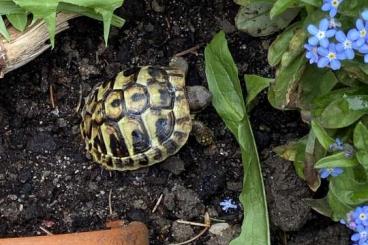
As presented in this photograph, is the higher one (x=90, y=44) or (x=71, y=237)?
(x=90, y=44)

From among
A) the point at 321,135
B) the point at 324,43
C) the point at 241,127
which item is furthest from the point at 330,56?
the point at 241,127

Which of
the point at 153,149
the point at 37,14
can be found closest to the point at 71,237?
the point at 153,149

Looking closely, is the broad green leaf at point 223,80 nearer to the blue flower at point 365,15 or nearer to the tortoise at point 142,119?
the tortoise at point 142,119

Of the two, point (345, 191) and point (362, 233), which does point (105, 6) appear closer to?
point (345, 191)

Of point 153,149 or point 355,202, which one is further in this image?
point 153,149

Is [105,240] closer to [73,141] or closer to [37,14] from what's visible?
[73,141]

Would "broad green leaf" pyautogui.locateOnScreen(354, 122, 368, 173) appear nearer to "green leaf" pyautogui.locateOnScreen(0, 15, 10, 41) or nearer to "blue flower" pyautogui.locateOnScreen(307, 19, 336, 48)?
"blue flower" pyautogui.locateOnScreen(307, 19, 336, 48)
